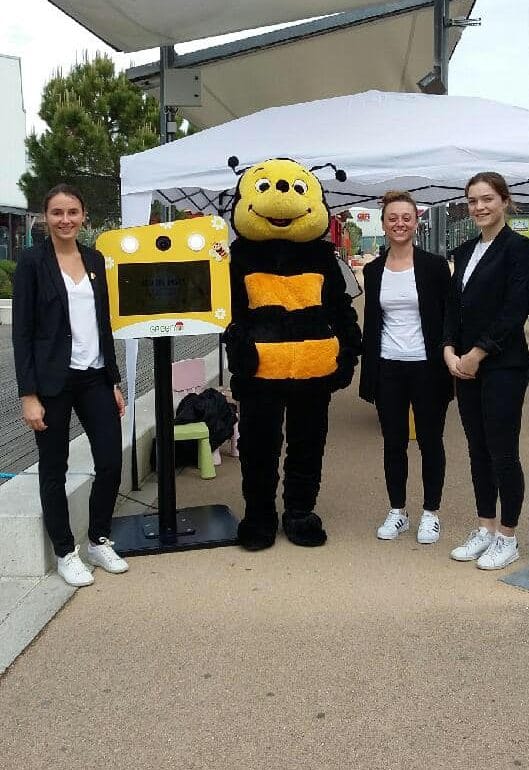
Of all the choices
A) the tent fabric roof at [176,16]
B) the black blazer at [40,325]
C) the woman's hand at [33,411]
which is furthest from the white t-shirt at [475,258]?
the tent fabric roof at [176,16]

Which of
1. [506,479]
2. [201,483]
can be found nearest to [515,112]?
[506,479]

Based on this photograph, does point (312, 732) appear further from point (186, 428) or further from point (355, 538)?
point (186, 428)

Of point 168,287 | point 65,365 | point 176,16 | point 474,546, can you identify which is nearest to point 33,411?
point 65,365

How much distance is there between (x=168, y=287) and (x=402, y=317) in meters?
1.19

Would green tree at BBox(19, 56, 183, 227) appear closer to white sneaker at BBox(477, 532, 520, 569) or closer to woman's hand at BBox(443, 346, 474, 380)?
woman's hand at BBox(443, 346, 474, 380)

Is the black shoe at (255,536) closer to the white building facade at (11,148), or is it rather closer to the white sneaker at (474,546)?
the white sneaker at (474,546)

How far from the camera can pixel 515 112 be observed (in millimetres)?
5391

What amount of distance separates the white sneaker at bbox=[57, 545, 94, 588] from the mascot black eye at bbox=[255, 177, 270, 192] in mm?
1951

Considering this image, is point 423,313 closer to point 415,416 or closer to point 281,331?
point 415,416

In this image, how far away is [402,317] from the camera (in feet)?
13.5

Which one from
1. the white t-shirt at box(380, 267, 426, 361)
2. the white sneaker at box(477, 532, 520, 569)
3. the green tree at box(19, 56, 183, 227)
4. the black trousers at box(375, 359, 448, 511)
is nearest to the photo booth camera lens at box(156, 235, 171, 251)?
the white t-shirt at box(380, 267, 426, 361)

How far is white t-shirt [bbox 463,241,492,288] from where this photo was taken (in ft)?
12.3

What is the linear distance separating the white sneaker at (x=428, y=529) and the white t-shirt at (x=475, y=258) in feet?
4.25

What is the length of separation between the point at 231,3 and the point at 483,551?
13.8ft
